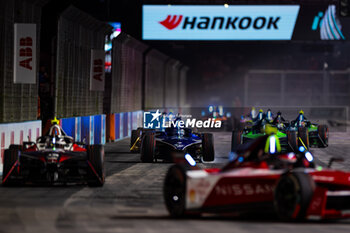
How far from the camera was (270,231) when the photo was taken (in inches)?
366

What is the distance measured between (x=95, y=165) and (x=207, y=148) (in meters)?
6.79

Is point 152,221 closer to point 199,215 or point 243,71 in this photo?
point 199,215

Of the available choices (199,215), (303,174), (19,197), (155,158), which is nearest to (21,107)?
(155,158)

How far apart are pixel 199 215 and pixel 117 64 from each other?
26.0m

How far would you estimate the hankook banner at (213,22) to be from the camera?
177ft

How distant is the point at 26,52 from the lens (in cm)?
1912

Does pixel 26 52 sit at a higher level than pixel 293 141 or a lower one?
higher

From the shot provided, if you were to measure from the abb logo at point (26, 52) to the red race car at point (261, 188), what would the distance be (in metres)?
9.02

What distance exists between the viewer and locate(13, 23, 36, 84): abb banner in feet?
62.0

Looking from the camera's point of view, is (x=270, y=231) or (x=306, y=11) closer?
(x=270, y=231)

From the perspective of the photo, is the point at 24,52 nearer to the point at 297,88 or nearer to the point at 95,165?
the point at 95,165

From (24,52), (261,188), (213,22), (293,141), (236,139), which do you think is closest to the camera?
(261,188)

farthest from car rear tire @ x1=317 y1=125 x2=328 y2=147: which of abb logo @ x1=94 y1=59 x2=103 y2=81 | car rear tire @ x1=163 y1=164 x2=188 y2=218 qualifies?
car rear tire @ x1=163 y1=164 x2=188 y2=218

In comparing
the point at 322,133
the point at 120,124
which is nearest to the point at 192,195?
the point at 322,133
